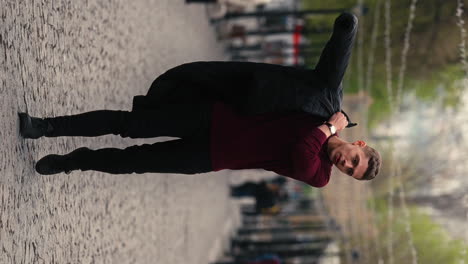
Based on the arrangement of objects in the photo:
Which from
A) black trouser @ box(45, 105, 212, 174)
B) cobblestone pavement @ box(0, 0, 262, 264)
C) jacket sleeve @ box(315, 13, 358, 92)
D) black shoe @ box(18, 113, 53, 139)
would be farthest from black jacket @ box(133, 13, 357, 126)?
cobblestone pavement @ box(0, 0, 262, 264)

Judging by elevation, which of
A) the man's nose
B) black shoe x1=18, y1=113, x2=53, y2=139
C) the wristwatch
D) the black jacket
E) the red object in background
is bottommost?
the red object in background

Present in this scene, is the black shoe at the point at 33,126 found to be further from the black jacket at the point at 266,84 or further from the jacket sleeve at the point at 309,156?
the jacket sleeve at the point at 309,156

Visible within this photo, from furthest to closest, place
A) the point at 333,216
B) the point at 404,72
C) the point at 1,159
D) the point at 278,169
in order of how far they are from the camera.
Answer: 1. the point at 333,216
2. the point at 404,72
3. the point at 278,169
4. the point at 1,159

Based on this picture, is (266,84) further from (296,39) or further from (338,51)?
(296,39)

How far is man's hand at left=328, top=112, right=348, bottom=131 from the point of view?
3.02 m

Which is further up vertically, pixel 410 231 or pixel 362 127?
pixel 362 127

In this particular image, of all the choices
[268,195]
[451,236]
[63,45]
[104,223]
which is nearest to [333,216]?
[268,195]

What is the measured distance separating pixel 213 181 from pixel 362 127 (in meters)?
2.86

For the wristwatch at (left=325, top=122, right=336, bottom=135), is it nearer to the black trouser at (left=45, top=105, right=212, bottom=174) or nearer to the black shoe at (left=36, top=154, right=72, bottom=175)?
the black trouser at (left=45, top=105, right=212, bottom=174)

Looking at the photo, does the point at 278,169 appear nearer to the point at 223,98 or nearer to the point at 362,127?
the point at 223,98

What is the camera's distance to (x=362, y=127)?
9.49 metres

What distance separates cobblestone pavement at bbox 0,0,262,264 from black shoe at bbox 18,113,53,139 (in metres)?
0.05

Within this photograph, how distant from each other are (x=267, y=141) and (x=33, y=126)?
4.18 ft

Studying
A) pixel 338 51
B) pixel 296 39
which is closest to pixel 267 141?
pixel 338 51
